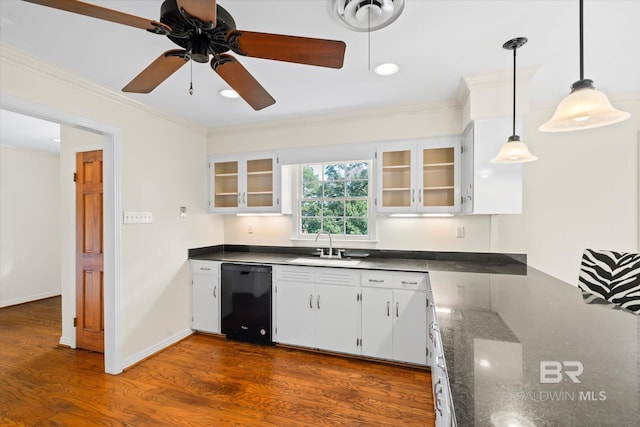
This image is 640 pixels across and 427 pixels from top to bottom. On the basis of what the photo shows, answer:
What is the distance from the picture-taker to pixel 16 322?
3.90 m

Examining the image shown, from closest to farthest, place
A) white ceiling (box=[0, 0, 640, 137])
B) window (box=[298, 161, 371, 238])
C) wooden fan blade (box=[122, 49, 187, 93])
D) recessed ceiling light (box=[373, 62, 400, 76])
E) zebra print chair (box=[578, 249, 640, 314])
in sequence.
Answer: wooden fan blade (box=[122, 49, 187, 93]) → white ceiling (box=[0, 0, 640, 137]) → zebra print chair (box=[578, 249, 640, 314]) → recessed ceiling light (box=[373, 62, 400, 76]) → window (box=[298, 161, 371, 238])

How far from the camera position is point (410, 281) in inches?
106

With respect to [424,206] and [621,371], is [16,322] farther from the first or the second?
[621,371]

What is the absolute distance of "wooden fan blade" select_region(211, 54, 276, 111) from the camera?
143cm

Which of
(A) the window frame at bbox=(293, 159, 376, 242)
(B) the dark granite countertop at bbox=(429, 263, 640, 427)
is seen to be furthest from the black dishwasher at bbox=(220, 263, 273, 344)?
(B) the dark granite countertop at bbox=(429, 263, 640, 427)

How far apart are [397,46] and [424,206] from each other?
5.02 feet

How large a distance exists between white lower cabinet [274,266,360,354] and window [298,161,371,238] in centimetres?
72

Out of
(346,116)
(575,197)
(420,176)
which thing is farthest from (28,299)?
(575,197)

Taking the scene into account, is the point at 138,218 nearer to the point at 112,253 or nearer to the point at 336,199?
the point at 112,253

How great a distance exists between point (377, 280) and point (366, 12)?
2.13 m

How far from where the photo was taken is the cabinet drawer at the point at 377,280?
2773 mm

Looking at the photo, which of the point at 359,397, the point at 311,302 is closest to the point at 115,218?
the point at 311,302

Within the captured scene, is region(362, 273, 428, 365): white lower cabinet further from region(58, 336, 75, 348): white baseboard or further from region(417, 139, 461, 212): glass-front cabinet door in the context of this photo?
region(58, 336, 75, 348): white baseboard

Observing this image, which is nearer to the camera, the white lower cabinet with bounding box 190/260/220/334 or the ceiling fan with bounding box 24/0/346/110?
the ceiling fan with bounding box 24/0/346/110
